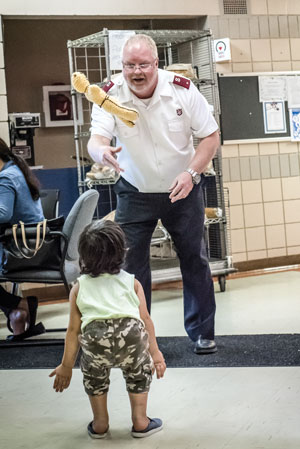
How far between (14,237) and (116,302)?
163 centimetres

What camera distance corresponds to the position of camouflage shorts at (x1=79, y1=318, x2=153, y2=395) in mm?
2604

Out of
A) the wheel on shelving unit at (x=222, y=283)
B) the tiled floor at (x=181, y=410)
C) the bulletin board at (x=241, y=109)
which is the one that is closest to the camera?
the tiled floor at (x=181, y=410)

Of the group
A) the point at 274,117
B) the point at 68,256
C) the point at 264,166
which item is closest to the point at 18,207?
the point at 68,256

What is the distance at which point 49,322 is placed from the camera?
17.0 ft

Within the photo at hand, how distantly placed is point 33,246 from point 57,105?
4.41m

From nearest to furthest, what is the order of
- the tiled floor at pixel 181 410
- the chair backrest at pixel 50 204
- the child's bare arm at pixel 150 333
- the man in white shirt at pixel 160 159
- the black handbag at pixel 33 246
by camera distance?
the tiled floor at pixel 181 410
the child's bare arm at pixel 150 333
the man in white shirt at pixel 160 159
the black handbag at pixel 33 246
the chair backrest at pixel 50 204

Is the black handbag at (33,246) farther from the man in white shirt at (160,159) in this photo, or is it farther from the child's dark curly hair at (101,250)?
the child's dark curly hair at (101,250)

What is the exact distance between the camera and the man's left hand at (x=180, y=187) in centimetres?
336

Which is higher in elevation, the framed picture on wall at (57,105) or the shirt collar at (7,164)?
the framed picture on wall at (57,105)

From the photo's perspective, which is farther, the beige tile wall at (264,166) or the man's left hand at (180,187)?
the beige tile wall at (264,166)

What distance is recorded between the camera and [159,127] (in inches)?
145

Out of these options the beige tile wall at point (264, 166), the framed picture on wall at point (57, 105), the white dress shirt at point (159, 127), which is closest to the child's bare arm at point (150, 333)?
the white dress shirt at point (159, 127)

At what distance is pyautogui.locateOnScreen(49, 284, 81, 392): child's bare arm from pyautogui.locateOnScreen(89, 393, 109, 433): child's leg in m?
0.11

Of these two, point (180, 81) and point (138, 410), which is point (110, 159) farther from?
point (138, 410)
